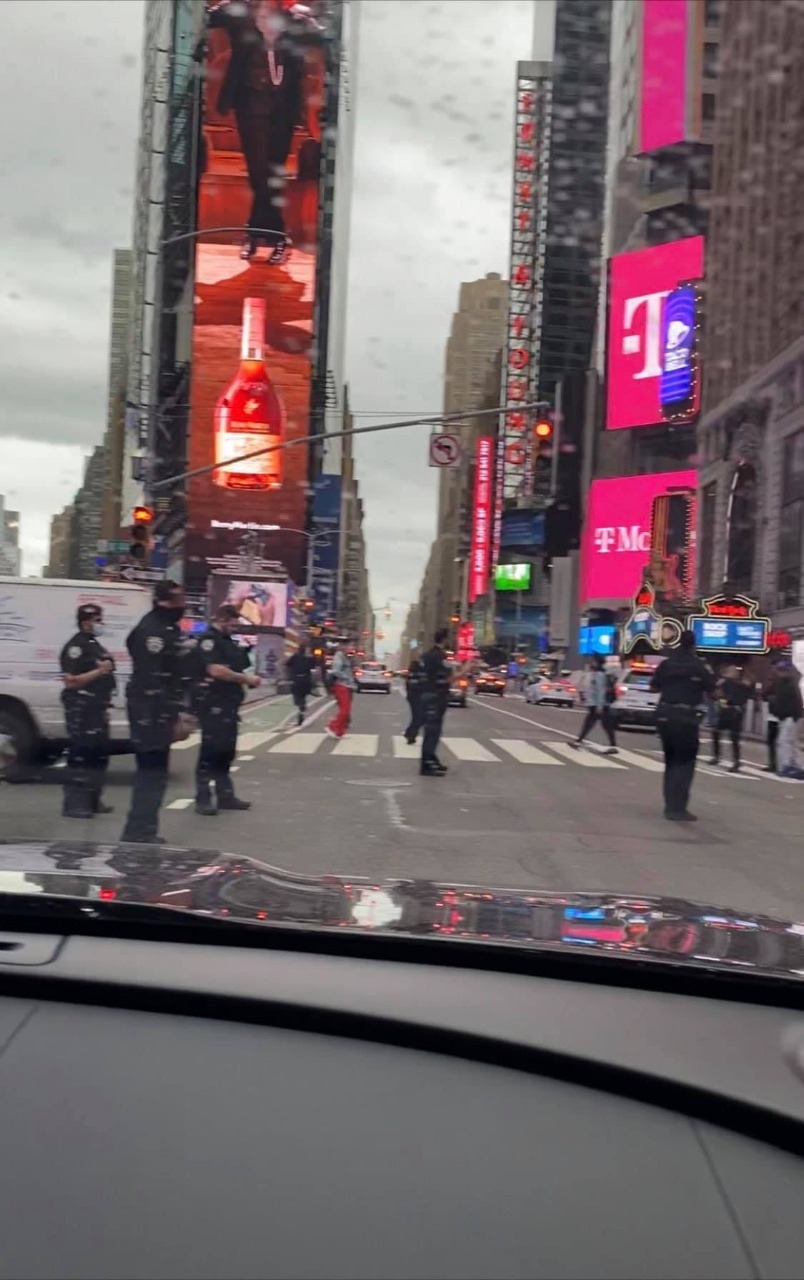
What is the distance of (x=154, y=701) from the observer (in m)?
8.58

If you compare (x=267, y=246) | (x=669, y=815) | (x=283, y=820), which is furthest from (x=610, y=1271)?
(x=267, y=246)

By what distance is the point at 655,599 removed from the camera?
220 feet

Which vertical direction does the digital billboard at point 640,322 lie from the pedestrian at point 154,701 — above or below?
above

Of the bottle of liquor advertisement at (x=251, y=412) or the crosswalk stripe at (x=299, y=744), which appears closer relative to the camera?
the crosswalk stripe at (x=299, y=744)

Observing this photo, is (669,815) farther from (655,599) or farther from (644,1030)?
(655,599)

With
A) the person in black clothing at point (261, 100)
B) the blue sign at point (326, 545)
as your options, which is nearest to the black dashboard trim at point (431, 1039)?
the person in black clothing at point (261, 100)

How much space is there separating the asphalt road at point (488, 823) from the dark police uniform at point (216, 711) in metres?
0.31

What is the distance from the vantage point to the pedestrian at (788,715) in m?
17.5

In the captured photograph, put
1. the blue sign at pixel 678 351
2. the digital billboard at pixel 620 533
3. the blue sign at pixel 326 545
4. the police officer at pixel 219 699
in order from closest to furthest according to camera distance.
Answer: the police officer at pixel 219 699 → the blue sign at pixel 678 351 → the digital billboard at pixel 620 533 → the blue sign at pixel 326 545

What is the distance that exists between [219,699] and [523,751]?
1081 centimetres

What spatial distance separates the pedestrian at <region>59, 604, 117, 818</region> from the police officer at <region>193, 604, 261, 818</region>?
875 mm

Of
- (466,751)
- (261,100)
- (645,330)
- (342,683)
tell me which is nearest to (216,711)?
(466,751)

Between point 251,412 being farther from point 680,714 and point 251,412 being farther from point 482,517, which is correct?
point 482,517

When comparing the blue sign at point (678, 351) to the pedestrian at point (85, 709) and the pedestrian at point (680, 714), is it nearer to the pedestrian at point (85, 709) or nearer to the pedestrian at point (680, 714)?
the pedestrian at point (680, 714)
